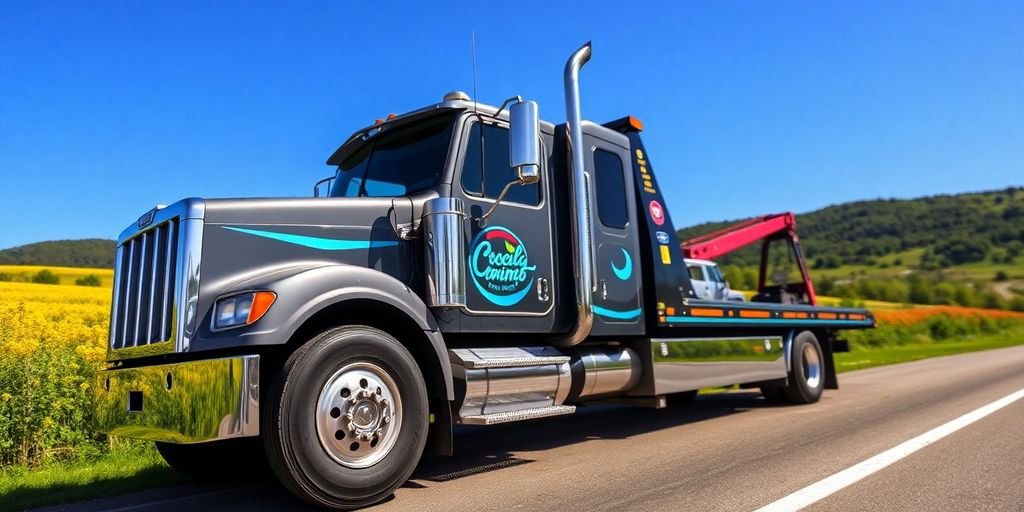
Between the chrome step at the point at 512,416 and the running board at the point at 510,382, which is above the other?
the running board at the point at 510,382

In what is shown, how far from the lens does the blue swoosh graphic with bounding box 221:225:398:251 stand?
15.4ft

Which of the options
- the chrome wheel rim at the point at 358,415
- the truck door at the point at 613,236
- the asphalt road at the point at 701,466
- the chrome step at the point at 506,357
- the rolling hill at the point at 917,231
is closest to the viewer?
the chrome wheel rim at the point at 358,415

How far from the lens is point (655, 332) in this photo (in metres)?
7.25

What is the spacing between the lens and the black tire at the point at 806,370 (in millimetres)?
9844

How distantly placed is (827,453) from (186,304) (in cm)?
500

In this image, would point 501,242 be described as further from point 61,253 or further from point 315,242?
point 61,253

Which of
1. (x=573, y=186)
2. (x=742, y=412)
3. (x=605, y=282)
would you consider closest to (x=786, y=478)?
(x=605, y=282)

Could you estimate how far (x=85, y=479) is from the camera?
5.88 metres

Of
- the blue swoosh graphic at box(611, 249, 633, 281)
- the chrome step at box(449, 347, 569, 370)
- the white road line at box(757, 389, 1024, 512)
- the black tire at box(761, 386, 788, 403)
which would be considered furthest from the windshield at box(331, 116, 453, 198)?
the black tire at box(761, 386, 788, 403)

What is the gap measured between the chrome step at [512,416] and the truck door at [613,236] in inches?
43.2

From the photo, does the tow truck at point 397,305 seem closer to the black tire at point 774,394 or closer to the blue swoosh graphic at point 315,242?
the blue swoosh graphic at point 315,242

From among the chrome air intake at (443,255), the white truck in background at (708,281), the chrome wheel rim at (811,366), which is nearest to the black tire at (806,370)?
the chrome wheel rim at (811,366)

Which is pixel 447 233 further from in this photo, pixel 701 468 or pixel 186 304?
pixel 701 468

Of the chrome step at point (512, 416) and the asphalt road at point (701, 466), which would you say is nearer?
the asphalt road at point (701, 466)
